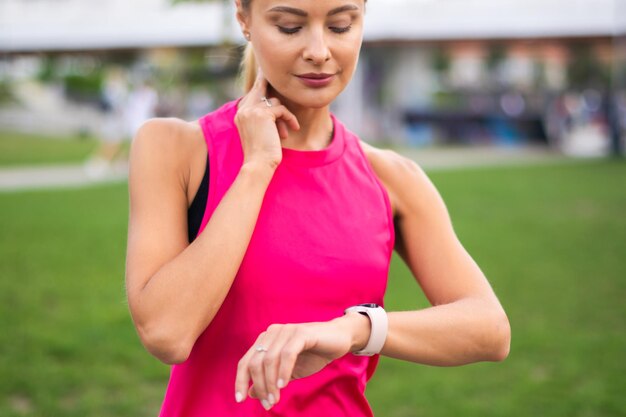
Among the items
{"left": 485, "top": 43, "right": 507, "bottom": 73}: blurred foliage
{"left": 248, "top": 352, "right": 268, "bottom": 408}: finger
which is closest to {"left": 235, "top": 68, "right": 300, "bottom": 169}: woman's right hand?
{"left": 248, "top": 352, "right": 268, "bottom": 408}: finger

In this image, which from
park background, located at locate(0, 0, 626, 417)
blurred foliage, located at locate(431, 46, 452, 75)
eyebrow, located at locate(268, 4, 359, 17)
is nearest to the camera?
eyebrow, located at locate(268, 4, 359, 17)

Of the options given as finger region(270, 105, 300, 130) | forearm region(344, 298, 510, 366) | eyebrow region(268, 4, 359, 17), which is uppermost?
eyebrow region(268, 4, 359, 17)

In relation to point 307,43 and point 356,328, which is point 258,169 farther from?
point 356,328

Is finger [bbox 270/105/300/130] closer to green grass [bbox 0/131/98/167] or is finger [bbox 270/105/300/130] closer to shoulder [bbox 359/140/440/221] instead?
shoulder [bbox 359/140/440/221]

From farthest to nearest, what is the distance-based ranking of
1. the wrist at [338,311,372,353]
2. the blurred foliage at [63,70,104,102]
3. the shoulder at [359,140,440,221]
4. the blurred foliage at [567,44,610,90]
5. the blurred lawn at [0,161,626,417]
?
the blurred foliage at [567,44,610,90], the blurred foliage at [63,70,104,102], the blurred lawn at [0,161,626,417], the shoulder at [359,140,440,221], the wrist at [338,311,372,353]

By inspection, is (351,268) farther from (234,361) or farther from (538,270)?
(538,270)

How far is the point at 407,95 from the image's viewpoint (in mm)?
33312

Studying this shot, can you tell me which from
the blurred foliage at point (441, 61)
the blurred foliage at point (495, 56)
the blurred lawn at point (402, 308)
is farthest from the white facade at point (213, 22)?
the blurred lawn at point (402, 308)

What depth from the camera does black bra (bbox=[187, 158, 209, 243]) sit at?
1.71 m

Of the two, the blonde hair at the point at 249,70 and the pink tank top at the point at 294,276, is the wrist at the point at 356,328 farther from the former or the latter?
the blonde hair at the point at 249,70

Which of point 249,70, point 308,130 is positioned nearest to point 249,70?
point 249,70

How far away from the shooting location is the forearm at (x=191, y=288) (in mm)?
1541

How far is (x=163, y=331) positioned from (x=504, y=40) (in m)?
31.5

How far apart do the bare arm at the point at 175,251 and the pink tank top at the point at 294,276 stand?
8cm
